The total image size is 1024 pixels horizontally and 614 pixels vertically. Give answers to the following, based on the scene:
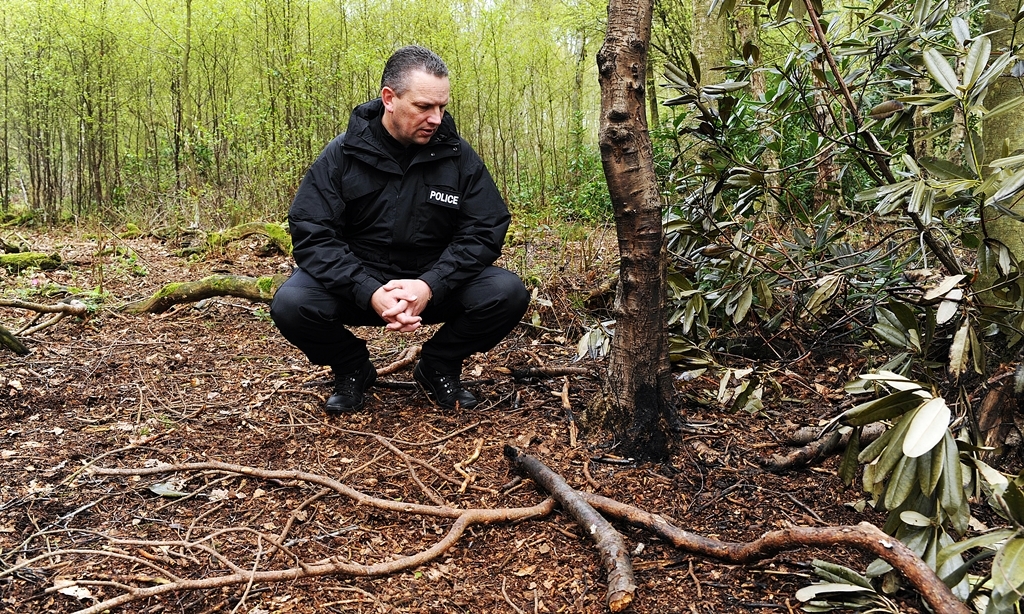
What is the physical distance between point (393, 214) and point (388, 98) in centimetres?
44

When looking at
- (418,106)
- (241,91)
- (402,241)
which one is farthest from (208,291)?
(241,91)

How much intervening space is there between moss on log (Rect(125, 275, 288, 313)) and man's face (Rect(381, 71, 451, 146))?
2.13 m

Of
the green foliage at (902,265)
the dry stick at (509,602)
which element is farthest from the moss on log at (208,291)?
the dry stick at (509,602)

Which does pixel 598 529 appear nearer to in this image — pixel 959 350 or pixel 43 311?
pixel 959 350

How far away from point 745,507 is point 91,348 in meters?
3.27

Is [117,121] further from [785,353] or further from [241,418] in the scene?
[785,353]

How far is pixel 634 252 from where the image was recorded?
2.08 metres

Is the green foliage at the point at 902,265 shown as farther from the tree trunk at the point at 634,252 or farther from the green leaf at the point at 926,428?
the tree trunk at the point at 634,252

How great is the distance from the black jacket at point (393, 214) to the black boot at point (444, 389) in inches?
15.1

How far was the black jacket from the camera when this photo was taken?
259 cm

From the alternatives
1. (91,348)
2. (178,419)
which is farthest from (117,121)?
(178,419)

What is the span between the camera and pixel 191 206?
26.6 ft

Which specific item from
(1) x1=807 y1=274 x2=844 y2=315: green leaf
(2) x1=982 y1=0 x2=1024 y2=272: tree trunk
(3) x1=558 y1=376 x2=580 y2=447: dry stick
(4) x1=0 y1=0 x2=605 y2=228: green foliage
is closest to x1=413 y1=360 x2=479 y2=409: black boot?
(3) x1=558 y1=376 x2=580 y2=447: dry stick

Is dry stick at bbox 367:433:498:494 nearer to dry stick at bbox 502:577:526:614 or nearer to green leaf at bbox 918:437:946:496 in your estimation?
dry stick at bbox 502:577:526:614
